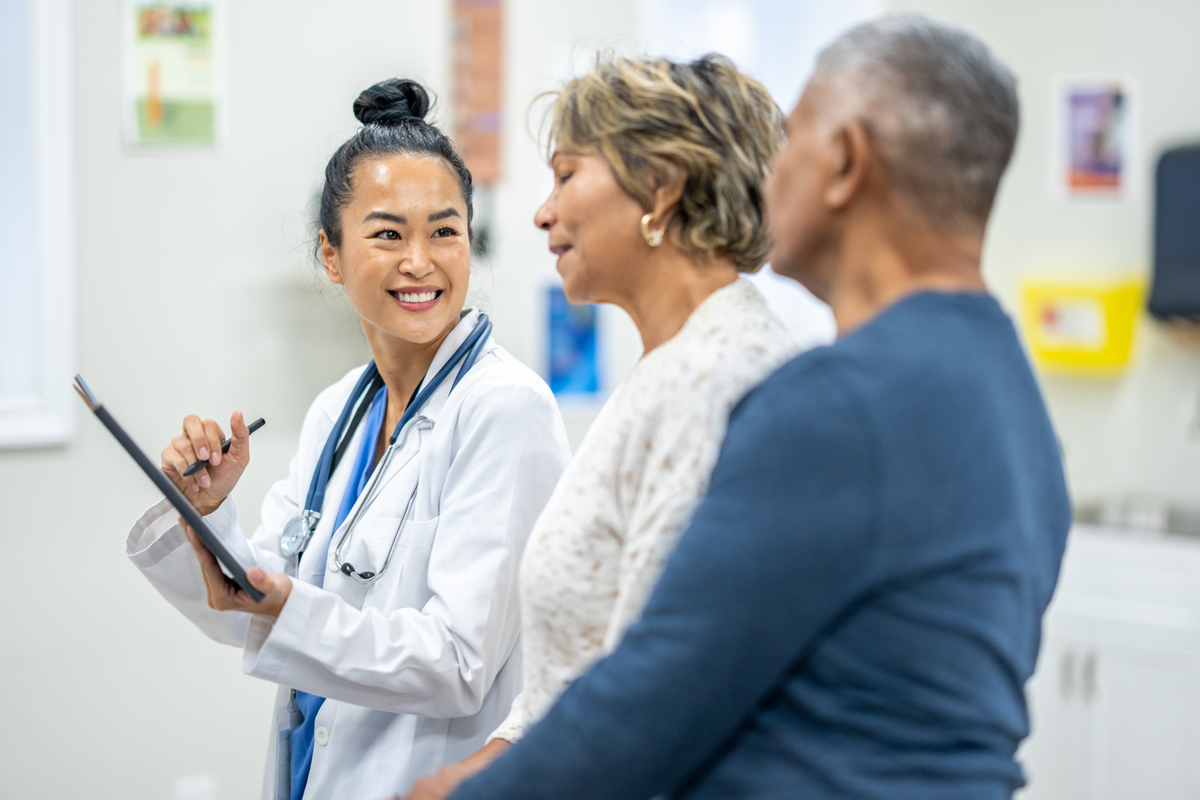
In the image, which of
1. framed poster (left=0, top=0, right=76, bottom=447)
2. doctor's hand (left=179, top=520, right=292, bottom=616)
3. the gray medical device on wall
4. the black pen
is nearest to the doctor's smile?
the black pen

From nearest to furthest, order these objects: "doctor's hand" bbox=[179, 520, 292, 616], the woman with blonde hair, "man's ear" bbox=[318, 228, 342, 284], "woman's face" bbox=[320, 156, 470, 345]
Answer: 1. the woman with blonde hair
2. "doctor's hand" bbox=[179, 520, 292, 616]
3. "woman's face" bbox=[320, 156, 470, 345]
4. "man's ear" bbox=[318, 228, 342, 284]

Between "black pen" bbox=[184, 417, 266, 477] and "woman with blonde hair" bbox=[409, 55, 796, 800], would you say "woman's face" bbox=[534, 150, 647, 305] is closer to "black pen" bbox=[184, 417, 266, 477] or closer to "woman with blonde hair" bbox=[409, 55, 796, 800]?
"woman with blonde hair" bbox=[409, 55, 796, 800]

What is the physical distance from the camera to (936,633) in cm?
69

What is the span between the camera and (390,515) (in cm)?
129

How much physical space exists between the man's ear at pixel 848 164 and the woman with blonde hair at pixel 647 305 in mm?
149

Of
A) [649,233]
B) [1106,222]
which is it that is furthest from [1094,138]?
[649,233]

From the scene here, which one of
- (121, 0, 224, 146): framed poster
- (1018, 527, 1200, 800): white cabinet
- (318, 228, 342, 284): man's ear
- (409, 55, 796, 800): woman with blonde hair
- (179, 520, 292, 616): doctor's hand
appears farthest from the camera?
(1018, 527, 1200, 800): white cabinet

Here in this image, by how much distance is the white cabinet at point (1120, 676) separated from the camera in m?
2.69

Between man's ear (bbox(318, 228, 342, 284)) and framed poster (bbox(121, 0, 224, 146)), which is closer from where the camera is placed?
man's ear (bbox(318, 228, 342, 284))

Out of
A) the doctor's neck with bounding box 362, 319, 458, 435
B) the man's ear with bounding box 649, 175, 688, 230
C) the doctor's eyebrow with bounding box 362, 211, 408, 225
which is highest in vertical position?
the man's ear with bounding box 649, 175, 688, 230

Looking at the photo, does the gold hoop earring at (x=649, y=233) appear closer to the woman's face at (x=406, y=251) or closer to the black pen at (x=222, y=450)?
the woman's face at (x=406, y=251)

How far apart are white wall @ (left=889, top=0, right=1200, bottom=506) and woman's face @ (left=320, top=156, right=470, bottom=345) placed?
8.48ft

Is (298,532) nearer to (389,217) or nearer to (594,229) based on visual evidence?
(389,217)

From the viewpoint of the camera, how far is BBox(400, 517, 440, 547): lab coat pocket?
1245mm
